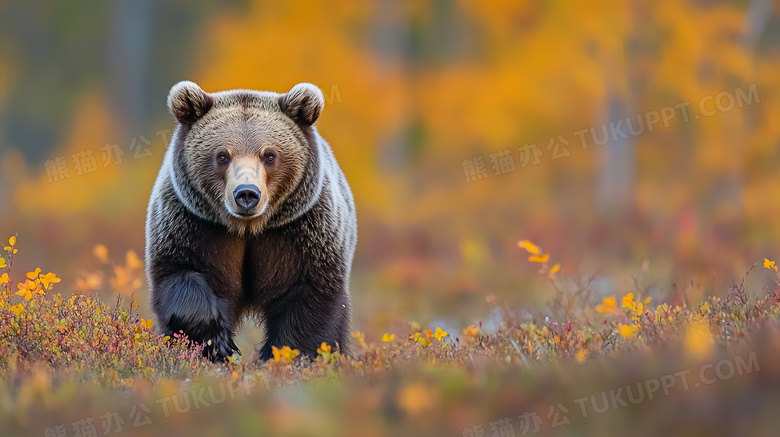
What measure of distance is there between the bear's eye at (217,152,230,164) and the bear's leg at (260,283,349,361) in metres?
1.03

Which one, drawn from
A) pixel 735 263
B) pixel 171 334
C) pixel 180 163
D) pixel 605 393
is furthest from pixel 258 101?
pixel 735 263

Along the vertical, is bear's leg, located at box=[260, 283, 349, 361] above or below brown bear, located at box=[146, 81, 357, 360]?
below

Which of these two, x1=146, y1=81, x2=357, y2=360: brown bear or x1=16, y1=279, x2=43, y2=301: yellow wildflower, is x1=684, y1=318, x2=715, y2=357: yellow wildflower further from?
x1=16, y1=279, x2=43, y2=301: yellow wildflower

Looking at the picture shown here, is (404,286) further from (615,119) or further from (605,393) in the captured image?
(605,393)

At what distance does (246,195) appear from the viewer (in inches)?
239

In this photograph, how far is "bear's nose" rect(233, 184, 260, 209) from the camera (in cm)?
607

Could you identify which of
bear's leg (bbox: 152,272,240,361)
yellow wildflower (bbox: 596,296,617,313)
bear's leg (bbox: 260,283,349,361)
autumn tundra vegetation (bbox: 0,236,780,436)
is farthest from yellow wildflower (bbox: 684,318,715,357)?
bear's leg (bbox: 152,272,240,361)

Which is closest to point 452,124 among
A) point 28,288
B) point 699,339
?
point 28,288

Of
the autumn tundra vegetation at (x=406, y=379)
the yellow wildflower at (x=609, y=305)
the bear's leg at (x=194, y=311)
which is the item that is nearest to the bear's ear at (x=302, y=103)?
the bear's leg at (x=194, y=311)

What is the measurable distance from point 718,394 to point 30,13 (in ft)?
94.2

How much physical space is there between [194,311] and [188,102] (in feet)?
4.94

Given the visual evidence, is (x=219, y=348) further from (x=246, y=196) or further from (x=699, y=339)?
(x=699, y=339)

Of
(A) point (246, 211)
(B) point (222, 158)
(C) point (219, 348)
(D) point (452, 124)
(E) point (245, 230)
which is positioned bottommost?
(C) point (219, 348)

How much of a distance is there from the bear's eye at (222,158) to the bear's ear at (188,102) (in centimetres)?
45
